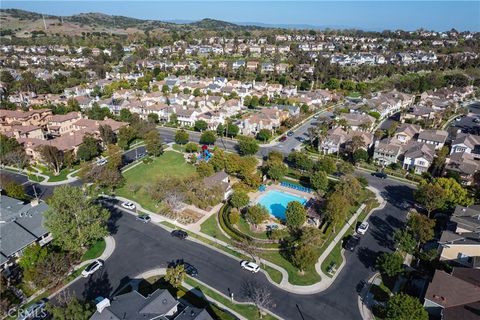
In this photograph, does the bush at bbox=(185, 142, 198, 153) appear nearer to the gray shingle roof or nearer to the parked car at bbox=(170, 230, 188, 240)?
the parked car at bbox=(170, 230, 188, 240)

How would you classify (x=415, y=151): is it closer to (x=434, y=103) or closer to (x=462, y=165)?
(x=462, y=165)

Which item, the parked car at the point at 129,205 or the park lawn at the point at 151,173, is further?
the park lawn at the point at 151,173

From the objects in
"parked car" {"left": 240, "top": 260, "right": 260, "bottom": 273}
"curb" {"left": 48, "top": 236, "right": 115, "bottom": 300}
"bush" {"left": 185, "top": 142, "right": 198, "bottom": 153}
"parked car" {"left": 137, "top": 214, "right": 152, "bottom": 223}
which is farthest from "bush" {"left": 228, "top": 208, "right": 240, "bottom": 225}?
"bush" {"left": 185, "top": 142, "right": 198, "bottom": 153}

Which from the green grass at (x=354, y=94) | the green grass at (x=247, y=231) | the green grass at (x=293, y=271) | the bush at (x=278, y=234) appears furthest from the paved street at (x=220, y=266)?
the green grass at (x=354, y=94)

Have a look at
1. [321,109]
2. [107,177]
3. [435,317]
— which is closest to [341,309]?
[435,317]

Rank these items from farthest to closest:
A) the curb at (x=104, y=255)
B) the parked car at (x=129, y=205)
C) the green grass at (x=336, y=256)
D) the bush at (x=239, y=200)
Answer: the parked car at (x=129, y=205) → the bush at (x=239, y=200) → the green grass at (x=336, y=256) → the curb at (x=104, y=255)

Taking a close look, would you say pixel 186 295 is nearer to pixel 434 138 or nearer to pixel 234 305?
pixel 234 305

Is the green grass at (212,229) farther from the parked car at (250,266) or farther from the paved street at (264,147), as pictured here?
the paved street at (264,147)

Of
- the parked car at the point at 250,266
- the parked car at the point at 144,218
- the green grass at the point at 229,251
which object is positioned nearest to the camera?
the green grass at the point at 229,251
